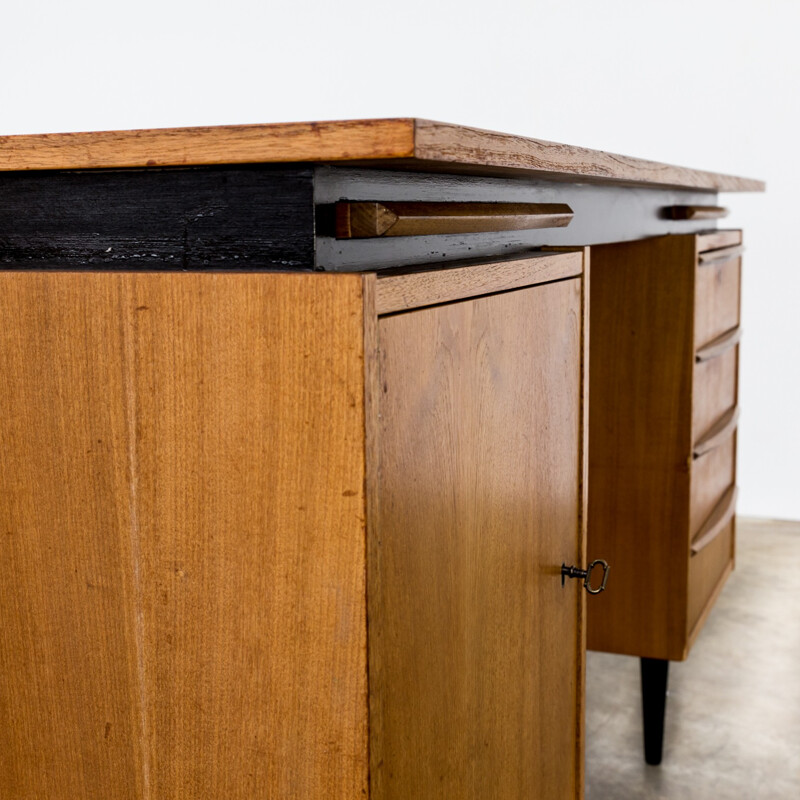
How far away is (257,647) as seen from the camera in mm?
1015

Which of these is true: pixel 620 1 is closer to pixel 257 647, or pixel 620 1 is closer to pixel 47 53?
pixel 47 53

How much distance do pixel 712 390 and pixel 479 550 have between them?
1.62 metres

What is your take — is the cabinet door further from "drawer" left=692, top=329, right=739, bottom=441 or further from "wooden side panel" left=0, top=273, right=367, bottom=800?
"drawer" left=692, top=329, right=739, bottom=441

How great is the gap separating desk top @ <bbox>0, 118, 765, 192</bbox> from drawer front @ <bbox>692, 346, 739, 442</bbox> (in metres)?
1.42

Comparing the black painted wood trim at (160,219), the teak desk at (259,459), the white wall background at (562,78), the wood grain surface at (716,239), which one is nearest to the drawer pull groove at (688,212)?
the wood grain surface at (716,239)

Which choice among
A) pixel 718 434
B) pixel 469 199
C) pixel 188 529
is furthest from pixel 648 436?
pixel 188 529

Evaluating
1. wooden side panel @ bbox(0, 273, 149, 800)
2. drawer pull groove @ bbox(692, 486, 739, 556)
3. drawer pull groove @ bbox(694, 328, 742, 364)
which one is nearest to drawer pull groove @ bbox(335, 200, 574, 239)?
wooden side panel @ bbox(0, 273, 149, 800)

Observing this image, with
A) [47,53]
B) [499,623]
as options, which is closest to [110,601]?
[499,623]

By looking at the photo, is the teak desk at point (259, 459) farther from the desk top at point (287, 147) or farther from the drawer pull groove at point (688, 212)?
the drawer pull groove at point (688, 212)

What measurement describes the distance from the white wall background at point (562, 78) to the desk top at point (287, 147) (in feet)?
12.5

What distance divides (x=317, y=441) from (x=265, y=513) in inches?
3.5

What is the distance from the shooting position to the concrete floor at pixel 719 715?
2.47 m

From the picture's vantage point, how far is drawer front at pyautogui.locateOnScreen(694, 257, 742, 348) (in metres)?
2.44

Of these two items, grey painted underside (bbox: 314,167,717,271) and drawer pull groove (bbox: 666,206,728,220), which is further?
drawer pull groove (bbox: 666,206,728,220)
